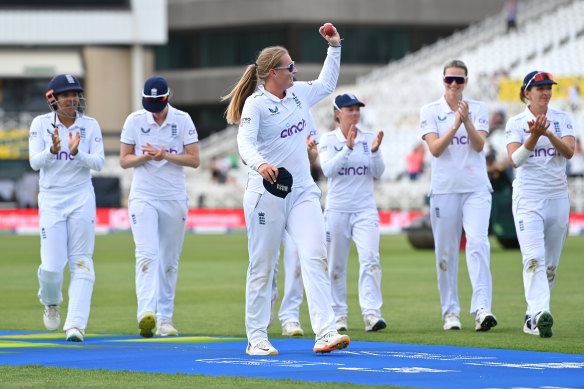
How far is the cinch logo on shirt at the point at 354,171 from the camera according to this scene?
40.9 ft

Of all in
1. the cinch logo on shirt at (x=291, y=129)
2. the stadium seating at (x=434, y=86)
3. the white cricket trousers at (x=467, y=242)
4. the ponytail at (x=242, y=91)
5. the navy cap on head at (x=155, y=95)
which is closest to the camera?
the cinch logo on shirt at (x=291, y=129)

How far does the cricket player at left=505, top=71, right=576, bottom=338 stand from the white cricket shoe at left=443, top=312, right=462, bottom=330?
728 mm

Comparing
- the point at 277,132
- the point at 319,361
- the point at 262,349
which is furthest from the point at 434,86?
the point at 319,361

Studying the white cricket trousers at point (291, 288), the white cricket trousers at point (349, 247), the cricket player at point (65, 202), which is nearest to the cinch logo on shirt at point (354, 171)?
the white cricket trousers at point (349, 247)

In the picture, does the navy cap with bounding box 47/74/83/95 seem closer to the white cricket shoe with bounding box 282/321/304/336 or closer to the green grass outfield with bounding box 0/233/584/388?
the green grass outfield with bounding box 0/233/584/388

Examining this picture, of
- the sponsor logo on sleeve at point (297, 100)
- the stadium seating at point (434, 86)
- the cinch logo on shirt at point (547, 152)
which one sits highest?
the stadium seating at point (434, 86)

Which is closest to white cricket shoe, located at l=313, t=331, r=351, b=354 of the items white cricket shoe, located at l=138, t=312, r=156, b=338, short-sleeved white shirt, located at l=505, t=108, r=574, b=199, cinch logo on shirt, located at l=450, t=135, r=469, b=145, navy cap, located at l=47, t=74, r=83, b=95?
white cricket shoe, located at l=138, t=312, r=156, b=338

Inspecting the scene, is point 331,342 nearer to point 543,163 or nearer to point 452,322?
point 452,322

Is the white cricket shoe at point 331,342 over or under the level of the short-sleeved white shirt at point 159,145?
under

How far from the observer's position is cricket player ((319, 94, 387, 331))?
12234mm

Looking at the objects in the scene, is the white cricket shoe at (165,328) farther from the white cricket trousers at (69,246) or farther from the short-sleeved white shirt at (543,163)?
the short-sleeved white shirt at (543,163)

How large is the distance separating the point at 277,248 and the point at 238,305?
5469 mm

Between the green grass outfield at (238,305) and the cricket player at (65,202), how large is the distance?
40.3 inches

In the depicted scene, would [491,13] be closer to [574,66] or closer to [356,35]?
[356,35]
